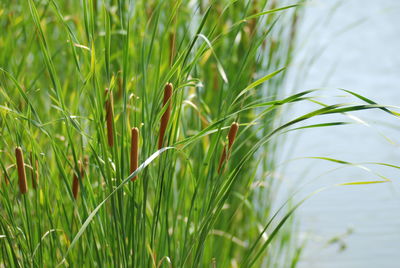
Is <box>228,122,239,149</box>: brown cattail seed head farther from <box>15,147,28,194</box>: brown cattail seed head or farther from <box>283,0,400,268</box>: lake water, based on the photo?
<box>283,0,400,268</box>: lake water

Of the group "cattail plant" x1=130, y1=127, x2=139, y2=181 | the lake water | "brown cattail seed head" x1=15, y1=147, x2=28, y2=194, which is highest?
"cattail plant" x1=130, y1=127, x2=139, y2=181

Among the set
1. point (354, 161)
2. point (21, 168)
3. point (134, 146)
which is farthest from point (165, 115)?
point (354, 161)

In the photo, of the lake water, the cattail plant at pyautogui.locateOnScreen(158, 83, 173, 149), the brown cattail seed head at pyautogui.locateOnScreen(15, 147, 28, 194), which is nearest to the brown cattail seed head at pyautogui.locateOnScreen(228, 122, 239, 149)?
the cattail plant at pyautogui.locateOnScreen(158, 83, 173, 149)

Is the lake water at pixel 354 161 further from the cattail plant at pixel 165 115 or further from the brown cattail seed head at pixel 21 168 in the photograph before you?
the brown cattail seed head at pixel 21 168

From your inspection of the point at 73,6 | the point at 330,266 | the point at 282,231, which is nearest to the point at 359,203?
the point at 330,266

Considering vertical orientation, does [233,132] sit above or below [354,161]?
above

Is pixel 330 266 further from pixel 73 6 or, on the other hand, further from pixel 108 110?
pixel 108 110

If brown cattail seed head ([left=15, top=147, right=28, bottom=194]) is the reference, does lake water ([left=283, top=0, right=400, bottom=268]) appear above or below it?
below

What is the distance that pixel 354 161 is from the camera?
387 cm

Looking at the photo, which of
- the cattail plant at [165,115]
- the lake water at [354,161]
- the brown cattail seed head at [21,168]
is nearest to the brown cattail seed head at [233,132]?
the cattail plant at [165,115]

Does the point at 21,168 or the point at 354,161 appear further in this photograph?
the point at 354,161

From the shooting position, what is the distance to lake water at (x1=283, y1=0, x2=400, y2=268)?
2.97 m

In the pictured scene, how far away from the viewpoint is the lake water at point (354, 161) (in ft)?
9.74

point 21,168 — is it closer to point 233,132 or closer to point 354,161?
point 233,132
